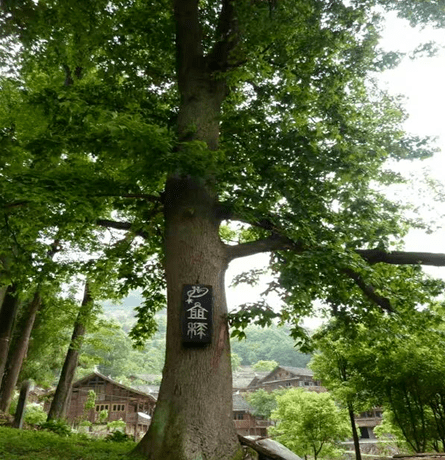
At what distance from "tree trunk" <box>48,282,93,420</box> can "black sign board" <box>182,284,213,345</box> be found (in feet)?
35.0

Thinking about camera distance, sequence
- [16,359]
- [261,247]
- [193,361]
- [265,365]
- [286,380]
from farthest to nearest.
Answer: [265,365]
[286,380]
[16,359]
[261,247]
[193,361]

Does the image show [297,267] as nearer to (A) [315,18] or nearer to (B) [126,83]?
(A) [315,18]

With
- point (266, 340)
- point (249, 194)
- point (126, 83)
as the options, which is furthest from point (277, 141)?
point (266, 340)

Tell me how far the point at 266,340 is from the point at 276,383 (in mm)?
53615

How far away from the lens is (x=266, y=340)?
10319 centimetres

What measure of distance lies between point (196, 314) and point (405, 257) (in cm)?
398

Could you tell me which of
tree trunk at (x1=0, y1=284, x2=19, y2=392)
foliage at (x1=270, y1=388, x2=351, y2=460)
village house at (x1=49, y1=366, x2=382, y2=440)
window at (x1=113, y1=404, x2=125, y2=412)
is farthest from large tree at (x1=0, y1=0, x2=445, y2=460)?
window at (x1=113, y1=404, x2=125, y2=412)

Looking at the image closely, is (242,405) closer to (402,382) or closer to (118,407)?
(118,407)

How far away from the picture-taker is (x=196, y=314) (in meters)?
5.68

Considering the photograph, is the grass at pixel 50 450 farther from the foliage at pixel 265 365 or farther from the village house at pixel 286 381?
the foliage at pixel 265 365

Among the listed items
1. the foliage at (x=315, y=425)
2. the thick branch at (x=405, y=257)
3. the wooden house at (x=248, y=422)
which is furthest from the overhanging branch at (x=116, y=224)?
the wooden house at (x=248, y=422)

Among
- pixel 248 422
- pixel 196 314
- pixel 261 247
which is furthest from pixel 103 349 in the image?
pixel 248 422

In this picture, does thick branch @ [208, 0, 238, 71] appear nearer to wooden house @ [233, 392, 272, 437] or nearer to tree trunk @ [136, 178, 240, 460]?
tree trunk @ [136, 178, 240, 460]

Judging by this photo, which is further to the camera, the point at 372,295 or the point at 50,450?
the point at 372,295
